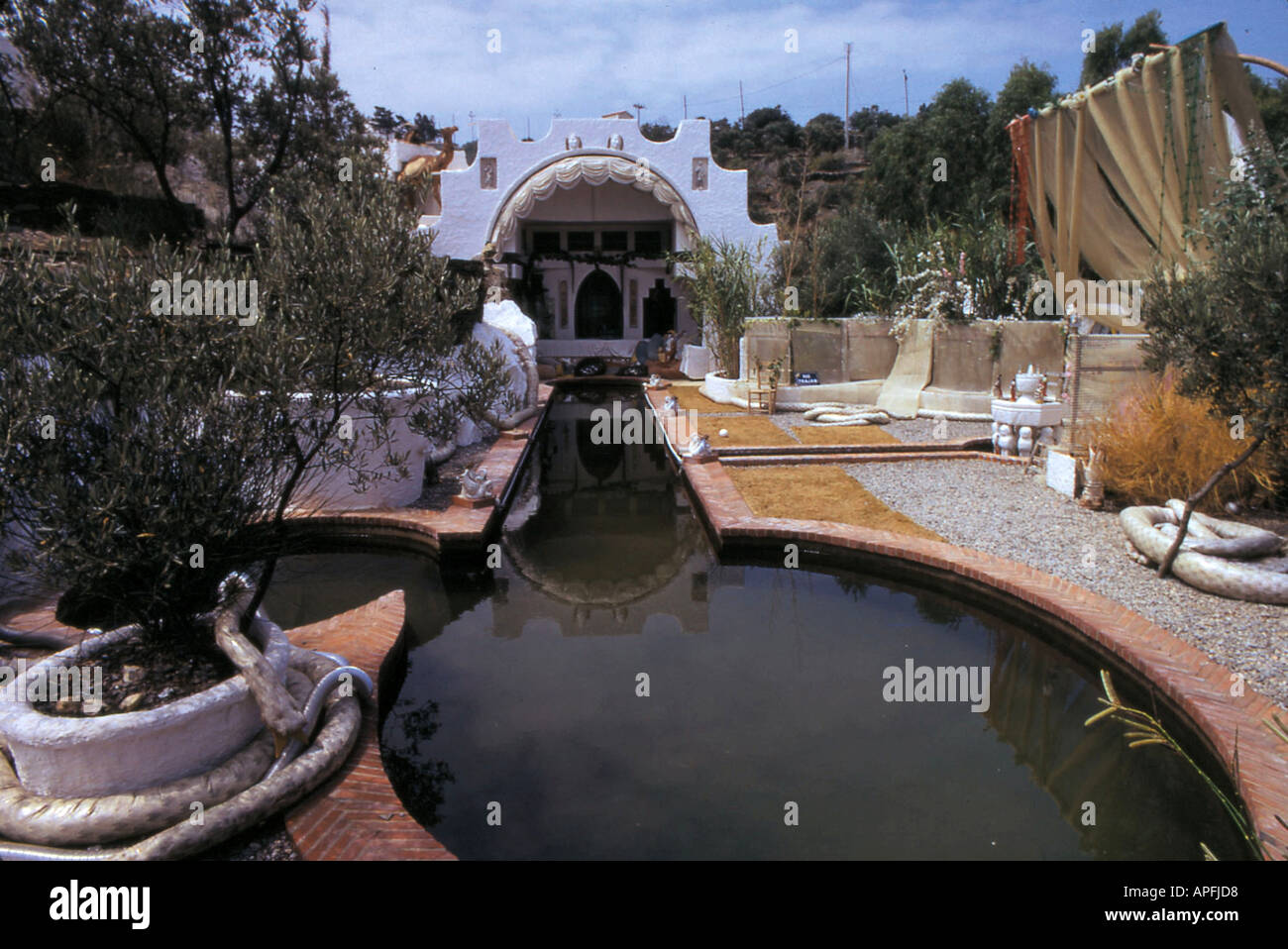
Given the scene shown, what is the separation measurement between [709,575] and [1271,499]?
5.36m

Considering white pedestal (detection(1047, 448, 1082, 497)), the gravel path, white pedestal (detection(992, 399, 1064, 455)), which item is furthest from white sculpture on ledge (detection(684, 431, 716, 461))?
white pedestal (detection(1047, 448, 1082, 497))

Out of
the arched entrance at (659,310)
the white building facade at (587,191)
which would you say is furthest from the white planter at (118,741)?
the arched entrance at (659,310)

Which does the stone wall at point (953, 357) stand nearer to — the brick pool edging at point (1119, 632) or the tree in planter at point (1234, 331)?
the tree in planter at point (1234, 331)

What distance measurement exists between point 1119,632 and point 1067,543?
7.35 ft

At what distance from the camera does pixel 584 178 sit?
23453mm

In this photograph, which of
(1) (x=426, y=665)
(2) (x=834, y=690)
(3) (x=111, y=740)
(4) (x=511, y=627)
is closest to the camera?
(3) (x=111, y=740)

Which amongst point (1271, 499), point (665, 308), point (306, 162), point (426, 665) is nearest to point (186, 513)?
point (426, 665)

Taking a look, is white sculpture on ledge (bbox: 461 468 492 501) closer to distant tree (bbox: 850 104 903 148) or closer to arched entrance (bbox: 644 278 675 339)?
arched entrance (bbox: 644 278 675 339)

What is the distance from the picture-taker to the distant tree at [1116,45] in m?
29.2

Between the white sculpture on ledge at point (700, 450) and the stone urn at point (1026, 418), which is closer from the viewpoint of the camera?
the stone urn at point (1026, 418)

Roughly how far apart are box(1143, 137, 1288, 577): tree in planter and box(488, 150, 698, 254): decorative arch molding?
1774 centimetres

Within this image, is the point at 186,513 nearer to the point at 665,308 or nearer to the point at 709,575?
the point at 709,575

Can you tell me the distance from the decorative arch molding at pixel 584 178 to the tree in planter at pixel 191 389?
63.6 ft
